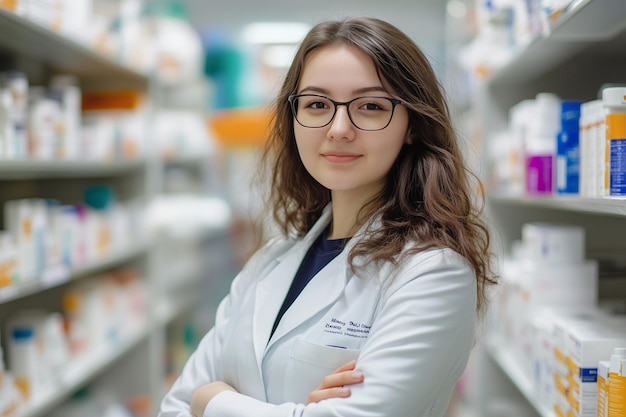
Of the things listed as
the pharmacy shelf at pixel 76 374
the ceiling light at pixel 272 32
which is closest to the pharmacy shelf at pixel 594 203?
the pharmacy shelf at pixel 76 374

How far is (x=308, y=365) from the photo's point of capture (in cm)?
145

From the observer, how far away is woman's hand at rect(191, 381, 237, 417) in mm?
1531

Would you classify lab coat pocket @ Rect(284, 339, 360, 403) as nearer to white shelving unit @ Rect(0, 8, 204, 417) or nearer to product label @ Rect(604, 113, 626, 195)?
product label @ Rect(604, 113, 626, 195)

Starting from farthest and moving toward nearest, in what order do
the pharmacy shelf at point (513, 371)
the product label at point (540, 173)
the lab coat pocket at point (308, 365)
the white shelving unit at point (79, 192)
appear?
the white shelving unit at point (79, 192)
the product label at point (540, 173)
the pharmacy shelf at point (513, 371)
the lab coat pocket at point (308, 365)

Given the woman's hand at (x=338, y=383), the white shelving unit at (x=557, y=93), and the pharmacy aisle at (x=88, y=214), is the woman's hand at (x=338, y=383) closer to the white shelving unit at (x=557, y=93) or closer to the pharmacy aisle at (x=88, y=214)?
the white shelving unit at (x=557, y=93)

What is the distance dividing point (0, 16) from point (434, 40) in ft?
16.1

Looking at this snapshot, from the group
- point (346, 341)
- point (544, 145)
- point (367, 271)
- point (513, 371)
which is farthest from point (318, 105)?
point (513, 371)

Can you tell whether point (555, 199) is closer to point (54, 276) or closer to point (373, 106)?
point (373, 106)

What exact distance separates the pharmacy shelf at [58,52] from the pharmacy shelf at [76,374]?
135cm

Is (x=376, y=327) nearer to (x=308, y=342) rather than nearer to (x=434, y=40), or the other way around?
(x=308, y=342)

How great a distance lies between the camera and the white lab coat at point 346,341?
4.24ft

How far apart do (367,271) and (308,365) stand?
25 cm

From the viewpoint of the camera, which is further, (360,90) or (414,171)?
(414,171)

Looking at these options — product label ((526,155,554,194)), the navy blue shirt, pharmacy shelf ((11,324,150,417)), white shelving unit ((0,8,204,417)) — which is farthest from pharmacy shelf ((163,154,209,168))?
the navy blue shirt
